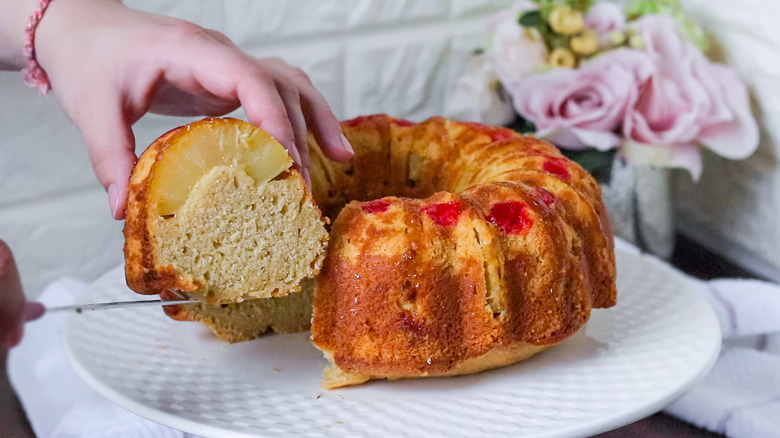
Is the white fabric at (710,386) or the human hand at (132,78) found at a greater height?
the human hand at (132,78)

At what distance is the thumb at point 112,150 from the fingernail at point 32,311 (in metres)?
0.29

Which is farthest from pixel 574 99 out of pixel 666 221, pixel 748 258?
pixel 748 258

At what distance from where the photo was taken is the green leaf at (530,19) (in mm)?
1199

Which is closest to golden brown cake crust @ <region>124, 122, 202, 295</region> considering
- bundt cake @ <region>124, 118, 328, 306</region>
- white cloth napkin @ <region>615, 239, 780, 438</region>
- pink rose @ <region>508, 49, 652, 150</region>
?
bundt cake @ <region>124, 118, 328, 306</region>

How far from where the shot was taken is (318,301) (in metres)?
0.68

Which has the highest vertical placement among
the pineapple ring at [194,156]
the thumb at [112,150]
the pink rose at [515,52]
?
the pineapple ring at [194,156]

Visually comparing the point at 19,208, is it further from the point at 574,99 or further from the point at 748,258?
the point at 748,258

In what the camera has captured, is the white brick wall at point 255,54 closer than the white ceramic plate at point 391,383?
No

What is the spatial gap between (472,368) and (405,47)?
72 centimetres

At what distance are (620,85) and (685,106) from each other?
0.10 metres

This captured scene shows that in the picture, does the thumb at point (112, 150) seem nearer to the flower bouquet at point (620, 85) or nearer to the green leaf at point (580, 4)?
the flower bouquet at point (620, 85)

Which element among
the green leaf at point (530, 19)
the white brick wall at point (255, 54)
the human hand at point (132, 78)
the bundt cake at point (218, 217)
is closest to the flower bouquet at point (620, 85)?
the green leaf at point (530, 19)

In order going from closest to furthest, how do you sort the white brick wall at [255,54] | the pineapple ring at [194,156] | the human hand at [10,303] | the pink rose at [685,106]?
the human hand at [10,303], the pineapple ring at [194,156], the white brick wall at [255,54], the pink rose at [685,106]

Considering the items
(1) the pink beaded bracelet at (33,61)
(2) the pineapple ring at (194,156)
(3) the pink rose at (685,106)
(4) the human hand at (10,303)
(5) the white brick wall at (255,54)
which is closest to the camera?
(4) the human hand at (10,303)
